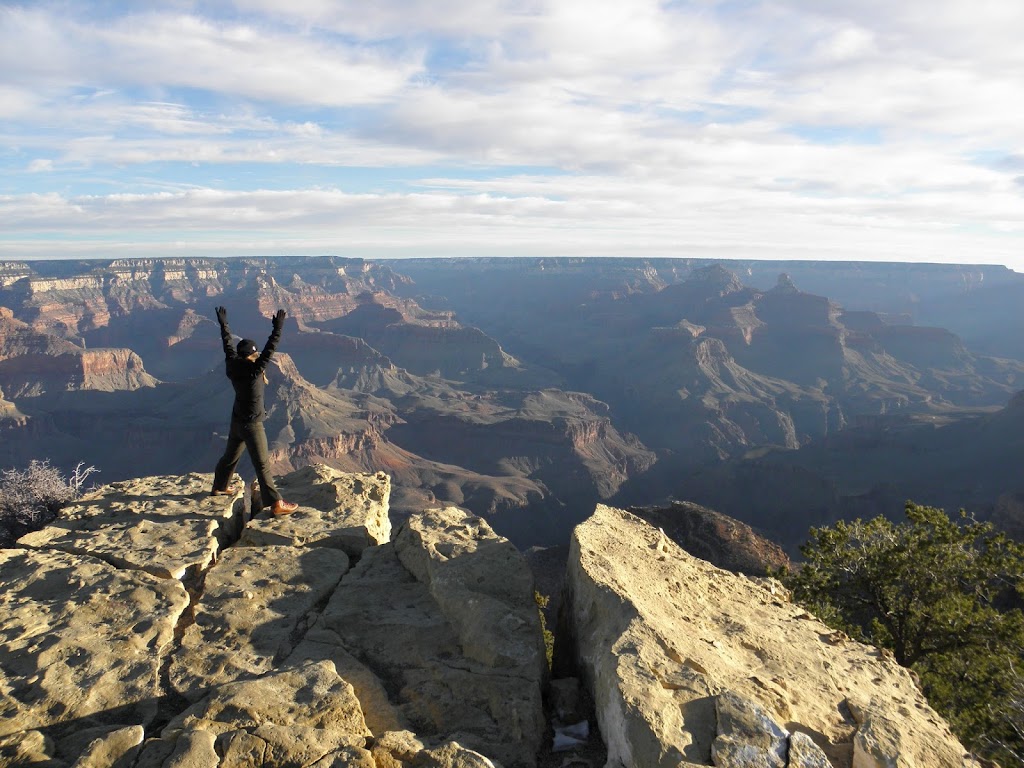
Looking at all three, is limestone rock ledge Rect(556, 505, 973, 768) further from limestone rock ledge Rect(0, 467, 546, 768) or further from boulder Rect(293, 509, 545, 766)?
limestone rock ledge Rect(0, 467, 546, 768)

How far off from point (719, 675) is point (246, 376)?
6.48 metres

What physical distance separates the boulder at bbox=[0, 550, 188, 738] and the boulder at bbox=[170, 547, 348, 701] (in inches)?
9.3

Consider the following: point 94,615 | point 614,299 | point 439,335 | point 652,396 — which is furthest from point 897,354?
point 94,615

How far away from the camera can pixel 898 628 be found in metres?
10.5

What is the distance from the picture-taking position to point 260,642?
5535mm

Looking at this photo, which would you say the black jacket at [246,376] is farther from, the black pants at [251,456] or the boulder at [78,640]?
the boulder at [78,640]

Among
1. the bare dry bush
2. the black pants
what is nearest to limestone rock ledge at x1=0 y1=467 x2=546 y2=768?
the black pants

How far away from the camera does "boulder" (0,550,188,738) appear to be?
4406 millimetres

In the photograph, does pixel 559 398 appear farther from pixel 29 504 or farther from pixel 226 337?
pixel 226 337

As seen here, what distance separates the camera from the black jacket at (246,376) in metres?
7.91

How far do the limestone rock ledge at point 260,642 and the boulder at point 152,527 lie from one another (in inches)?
1.1

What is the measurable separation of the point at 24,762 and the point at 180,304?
672 feet

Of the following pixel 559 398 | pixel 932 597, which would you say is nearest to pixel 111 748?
pixel 932 597

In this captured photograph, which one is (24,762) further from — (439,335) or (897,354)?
(897,354)
